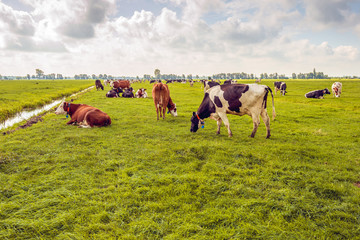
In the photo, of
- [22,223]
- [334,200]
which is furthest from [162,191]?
[334,200]

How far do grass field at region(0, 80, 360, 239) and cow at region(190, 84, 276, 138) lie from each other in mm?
1035

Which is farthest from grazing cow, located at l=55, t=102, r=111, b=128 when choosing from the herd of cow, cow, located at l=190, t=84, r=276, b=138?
cow, located at l=190, t=84, r=276, b=138

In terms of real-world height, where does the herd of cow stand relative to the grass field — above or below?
above

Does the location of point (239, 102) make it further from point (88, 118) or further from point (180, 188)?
point (88, 118)

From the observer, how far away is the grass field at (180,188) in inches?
128

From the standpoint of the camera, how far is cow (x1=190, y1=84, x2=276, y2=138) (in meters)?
7.66

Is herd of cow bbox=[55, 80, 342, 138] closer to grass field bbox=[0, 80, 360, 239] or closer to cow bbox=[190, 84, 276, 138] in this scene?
cow bbox=[190, 84, 276, 138]

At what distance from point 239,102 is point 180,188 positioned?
15.9 ft

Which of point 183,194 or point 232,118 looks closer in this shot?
point 183,194

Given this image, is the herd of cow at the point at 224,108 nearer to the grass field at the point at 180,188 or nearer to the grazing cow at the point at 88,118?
the grazing cow at the point at 88,118

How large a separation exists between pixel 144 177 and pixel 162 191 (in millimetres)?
822

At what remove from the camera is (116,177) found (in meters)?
4.89

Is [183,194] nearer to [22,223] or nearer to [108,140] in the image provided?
[22,223]

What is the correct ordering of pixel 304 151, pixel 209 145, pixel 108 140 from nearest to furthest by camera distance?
pixel 304 151
pixel 209 145
pixel 108 140
